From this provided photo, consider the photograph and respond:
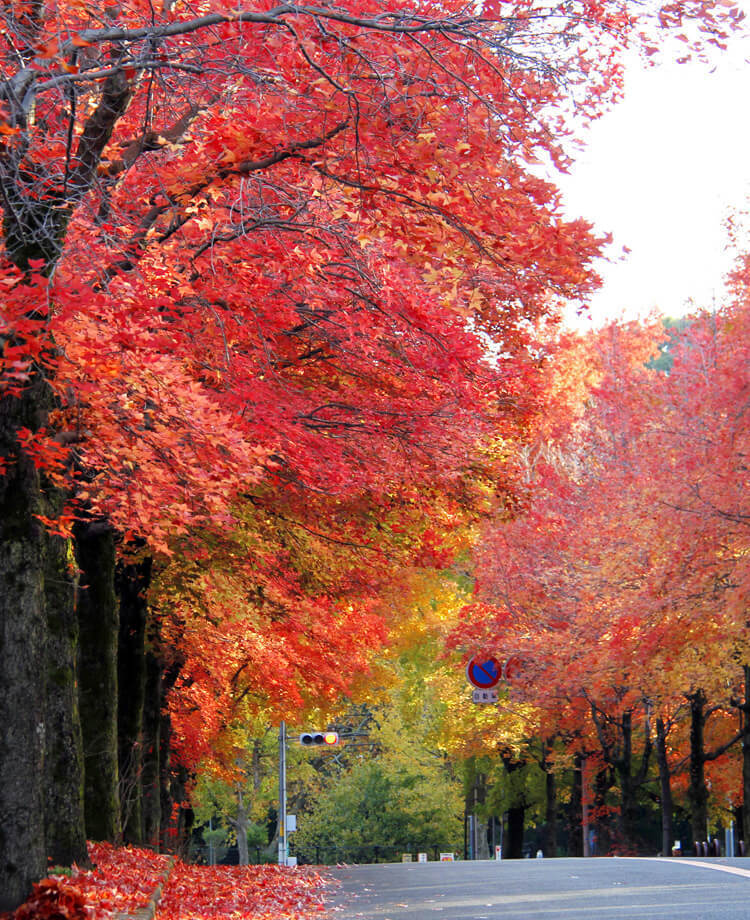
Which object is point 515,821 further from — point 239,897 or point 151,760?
A: point 239,897

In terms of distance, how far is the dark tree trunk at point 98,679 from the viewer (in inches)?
614

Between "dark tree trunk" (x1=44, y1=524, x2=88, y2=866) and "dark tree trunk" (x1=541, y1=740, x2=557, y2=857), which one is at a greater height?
"dark tree trunk" (x1=44, y1=524, x2=88, y2=866)

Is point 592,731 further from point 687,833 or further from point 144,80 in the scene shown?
point 144,80

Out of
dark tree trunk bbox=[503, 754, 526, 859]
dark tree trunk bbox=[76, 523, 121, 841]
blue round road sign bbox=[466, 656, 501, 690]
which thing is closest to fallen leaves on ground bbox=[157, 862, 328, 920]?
dark tree trunk bbox=[76, 523, 121, 841]

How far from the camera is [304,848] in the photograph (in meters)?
63.4

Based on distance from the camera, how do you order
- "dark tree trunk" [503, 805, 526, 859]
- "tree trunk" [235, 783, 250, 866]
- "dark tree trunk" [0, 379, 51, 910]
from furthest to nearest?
1. "tree trunk" [235, 783, 250, 866]
2. "dark tree trunk" [503, 805, 526, 859]
3. "dark tree trunk" [0, 379, 51, 910]

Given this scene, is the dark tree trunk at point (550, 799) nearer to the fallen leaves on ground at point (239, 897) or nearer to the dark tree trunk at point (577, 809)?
the dark tree trunk at point (577, 809)

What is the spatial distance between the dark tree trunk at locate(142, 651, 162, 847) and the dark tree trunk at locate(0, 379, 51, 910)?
13.5 metres

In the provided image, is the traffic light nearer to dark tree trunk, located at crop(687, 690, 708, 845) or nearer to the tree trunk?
dark tree trunk, located at crop(687, 690, 708, 845)

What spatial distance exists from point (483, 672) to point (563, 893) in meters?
10.9

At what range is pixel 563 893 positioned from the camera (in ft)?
41.4

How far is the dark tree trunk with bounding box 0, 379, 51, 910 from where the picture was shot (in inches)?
371

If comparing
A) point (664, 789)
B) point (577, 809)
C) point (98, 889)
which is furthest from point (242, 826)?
point (98, 889)

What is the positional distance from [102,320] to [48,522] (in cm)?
242
